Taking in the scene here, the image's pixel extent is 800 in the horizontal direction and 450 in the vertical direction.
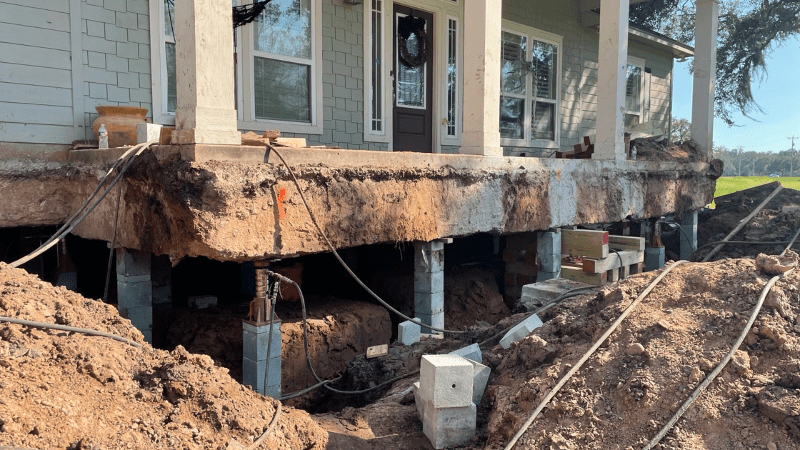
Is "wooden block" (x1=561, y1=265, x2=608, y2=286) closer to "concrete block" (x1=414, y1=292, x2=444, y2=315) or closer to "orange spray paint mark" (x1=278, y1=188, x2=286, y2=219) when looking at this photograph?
"concrete block" (x1=414, y1=292, x2=444, y2=315)

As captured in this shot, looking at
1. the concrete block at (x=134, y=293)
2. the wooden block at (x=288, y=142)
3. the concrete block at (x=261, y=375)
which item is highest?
the wooden block at (x=288, y=142)

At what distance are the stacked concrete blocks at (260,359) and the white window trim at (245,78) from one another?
9.93ft

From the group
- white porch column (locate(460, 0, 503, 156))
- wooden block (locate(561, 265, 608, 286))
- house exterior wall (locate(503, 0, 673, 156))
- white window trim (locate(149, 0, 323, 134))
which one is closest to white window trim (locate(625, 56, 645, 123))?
house exterior wall (locate(503, 0, 673, 156))

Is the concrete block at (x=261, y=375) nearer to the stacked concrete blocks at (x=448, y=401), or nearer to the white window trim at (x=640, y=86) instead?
the stacked concrete blocks at (x=448, y=401)

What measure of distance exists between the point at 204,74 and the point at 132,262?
184 centimetres

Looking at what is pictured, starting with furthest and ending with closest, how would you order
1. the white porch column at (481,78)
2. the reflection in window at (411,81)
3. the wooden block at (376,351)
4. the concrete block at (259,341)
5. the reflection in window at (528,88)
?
the reflection in window at (528,88) < the reflection in window at (411,81) < the white porch column at (481,78) < the wooden block at (376,351) < the concrete block at (259,341)

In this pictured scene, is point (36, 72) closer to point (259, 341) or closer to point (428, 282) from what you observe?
point (259, 341)

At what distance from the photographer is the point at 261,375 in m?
4.96

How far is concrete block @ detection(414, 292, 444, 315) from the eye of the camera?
259 inches

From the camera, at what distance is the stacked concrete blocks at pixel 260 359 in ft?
16.2

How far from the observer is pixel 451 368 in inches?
142

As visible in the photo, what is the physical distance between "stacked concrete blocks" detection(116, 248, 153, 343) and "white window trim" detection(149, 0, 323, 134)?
6.31 feet

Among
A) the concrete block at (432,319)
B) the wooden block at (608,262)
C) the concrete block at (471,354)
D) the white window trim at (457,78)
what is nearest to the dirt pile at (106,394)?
the concrete block at (471,354)

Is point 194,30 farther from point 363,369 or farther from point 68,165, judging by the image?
point 363,369
